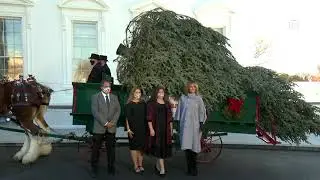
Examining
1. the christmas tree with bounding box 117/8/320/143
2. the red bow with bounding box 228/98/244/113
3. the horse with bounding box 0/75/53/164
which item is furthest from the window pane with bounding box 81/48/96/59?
the red bow with bounding box 228/98/244/113

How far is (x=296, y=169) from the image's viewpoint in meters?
10.4

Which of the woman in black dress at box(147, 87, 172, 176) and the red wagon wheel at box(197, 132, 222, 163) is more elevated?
the woman in black dress at box(147, 87, 172, 176)

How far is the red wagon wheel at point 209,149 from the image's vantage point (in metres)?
10.5

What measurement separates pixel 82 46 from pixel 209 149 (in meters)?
6.63

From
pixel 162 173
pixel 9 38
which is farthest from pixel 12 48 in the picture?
pixel 162 173

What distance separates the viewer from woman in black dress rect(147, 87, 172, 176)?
8938mm

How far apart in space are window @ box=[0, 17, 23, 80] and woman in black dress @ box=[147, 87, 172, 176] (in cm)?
772

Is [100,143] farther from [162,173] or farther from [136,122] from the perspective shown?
[162,173]

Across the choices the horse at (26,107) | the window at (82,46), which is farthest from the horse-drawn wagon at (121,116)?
the window at (82,46)

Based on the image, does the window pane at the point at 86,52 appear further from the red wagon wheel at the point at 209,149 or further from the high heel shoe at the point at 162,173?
the high heel shoe at the point at 162,173

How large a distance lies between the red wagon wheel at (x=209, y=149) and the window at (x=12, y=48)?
269 inches

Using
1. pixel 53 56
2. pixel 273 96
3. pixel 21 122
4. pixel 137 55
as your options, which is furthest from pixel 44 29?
pixel 273 96

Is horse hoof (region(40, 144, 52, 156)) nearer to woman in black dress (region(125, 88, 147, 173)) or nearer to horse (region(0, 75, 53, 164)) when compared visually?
horse (region(0, 75, 53, 164))

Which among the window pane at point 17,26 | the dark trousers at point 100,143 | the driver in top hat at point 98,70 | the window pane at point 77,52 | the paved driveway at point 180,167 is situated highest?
the window pane at point 17,26
